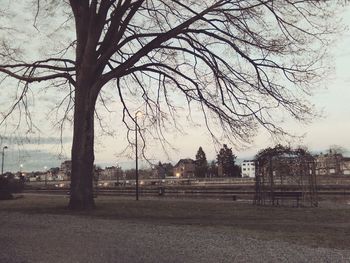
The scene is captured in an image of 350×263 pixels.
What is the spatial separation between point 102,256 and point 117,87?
18.2 metres

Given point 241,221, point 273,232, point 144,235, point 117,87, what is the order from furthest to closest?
point 117,87, point 241,221, point 273,232, point 144,235

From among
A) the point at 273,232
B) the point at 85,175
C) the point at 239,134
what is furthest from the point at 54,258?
the point at 239,134

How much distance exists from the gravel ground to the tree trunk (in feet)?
22.3

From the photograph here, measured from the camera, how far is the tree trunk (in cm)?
1992

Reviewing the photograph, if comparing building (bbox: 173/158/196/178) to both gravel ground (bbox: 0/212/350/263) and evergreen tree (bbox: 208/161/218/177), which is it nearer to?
evergreen tree (bbox: 208/161/218/177)

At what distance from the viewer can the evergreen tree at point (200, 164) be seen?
153413mm

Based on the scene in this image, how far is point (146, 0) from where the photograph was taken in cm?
2312

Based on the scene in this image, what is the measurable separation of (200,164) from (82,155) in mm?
140404

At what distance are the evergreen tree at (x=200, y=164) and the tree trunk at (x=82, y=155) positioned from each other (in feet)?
435

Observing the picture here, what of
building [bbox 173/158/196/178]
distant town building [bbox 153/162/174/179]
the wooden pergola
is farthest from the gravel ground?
building [bbox 173/158/196/178]

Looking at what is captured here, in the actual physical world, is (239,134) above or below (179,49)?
below

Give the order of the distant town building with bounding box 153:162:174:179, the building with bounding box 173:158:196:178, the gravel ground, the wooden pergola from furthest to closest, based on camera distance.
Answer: the building with bounding box 173:158:196:178
the wooden pergola
the distant town building with bounding box 153:162:174:179
the gravel ground

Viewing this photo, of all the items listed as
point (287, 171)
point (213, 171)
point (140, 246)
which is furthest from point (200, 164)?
point (140, 246)

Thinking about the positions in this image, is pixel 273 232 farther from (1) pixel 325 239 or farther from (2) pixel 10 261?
(2) pixel 10 261
